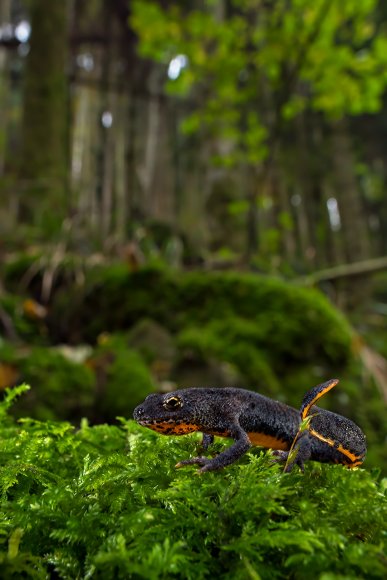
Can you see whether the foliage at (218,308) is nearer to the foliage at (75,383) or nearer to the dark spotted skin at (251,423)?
the foliage at (75,383)

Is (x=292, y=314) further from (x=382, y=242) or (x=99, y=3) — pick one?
(x=382, y=242)

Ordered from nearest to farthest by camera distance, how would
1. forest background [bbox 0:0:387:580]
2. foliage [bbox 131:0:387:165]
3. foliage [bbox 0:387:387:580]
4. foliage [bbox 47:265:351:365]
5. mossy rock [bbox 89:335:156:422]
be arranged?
1. foliage [bbox 0:387:387:580]
2. forest background [bbox 0:0:387:580]
3. mossy rock [bbox 89:335:156:422]
4. foliage [bbox 47:265:351:365]
5. foliage [bbox 131:0:387:165]

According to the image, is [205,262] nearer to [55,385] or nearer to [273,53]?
[273,53]

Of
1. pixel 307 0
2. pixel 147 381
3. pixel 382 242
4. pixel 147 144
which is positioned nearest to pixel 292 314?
pixel 147 381

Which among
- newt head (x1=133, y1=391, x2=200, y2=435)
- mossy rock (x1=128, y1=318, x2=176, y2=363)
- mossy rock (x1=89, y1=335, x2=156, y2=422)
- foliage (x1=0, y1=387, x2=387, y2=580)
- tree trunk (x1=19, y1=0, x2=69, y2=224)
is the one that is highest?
tree trunk (x1=19, y1=0, x2=69, y2=224)

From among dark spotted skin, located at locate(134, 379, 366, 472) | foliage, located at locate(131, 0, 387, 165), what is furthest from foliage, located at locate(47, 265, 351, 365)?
foliage, located at locate(131, 0, 387, 165)

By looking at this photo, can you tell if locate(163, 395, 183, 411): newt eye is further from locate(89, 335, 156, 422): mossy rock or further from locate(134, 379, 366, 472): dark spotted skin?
locate(89, 335, 156, 422): mossy rock
